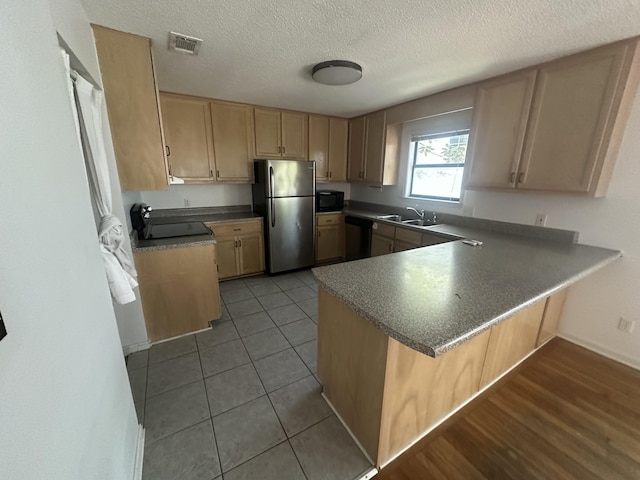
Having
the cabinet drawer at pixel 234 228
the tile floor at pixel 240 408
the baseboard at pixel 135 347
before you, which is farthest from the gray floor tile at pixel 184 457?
the cabinet drawer at pixel 234 228

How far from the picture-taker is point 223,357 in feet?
6.75

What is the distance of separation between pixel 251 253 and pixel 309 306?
1224mm

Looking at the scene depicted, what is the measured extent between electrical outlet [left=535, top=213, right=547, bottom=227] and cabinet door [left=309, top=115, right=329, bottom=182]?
273 cm

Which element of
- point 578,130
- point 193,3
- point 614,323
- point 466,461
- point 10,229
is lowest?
point 466,461

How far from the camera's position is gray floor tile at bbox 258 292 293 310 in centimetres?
Answer: 287

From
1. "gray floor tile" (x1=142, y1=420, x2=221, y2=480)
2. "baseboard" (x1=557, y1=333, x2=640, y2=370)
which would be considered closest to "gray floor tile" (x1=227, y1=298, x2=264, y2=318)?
"gray floor tile" (x1=142, y1=420, x2=221, y2=480)

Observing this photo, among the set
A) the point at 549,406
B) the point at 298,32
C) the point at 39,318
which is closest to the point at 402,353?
the point at 39,318

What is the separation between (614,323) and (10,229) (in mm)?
3395

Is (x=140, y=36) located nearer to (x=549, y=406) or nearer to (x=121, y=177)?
(x=121, y=177)

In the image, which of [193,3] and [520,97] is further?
[520,97]

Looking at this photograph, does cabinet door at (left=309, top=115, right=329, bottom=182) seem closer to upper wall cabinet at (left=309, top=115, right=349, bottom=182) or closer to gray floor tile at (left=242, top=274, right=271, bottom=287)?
upper wall cabinet at (left=309, top=115, right=349, bottom=182)

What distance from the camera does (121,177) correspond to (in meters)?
1.89

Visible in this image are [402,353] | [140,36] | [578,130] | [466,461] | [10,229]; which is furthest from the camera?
[578,130]

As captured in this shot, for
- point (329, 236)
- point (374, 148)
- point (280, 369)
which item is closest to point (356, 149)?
point (374, 148)
